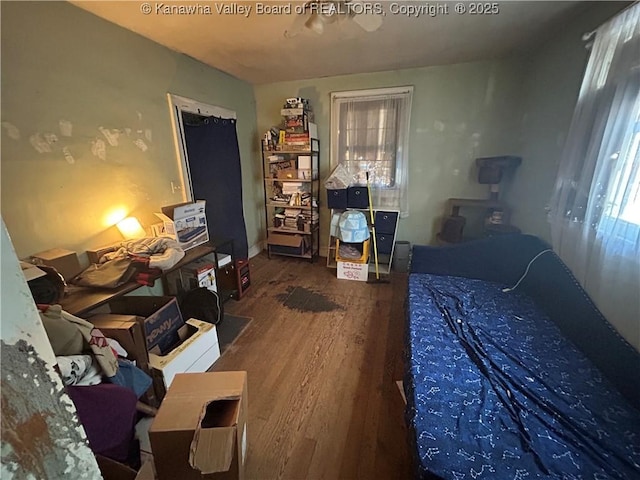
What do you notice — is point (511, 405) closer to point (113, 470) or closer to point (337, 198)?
point (113, 470)

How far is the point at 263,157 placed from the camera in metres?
3.58

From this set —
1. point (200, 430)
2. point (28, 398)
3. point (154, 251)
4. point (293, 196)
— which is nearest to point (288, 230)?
point (293, 196)

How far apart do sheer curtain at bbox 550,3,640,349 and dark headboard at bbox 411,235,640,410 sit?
0.06 meters

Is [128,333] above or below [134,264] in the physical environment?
below

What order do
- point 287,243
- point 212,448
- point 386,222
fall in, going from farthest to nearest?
1. point 287,243
2. point 386,222
3. point 212,448

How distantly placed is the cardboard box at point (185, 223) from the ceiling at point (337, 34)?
134cm

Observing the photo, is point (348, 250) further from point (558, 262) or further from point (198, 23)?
point (198, 23)

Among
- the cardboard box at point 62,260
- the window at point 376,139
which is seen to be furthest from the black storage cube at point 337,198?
the cardboard box at point 62,260

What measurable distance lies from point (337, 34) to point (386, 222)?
191 centimetres

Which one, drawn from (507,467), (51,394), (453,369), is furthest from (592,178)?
(51,394)

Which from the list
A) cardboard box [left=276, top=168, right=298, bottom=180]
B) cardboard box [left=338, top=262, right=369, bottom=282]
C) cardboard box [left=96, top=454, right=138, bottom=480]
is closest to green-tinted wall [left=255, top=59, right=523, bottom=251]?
cardboard box [left=276, top=168, right=298, bottom=180]

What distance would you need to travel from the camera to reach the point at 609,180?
146cm

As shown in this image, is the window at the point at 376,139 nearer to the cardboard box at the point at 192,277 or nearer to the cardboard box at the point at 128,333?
the cardboard box at the point at 192,277

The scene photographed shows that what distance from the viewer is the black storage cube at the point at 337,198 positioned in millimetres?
3244
